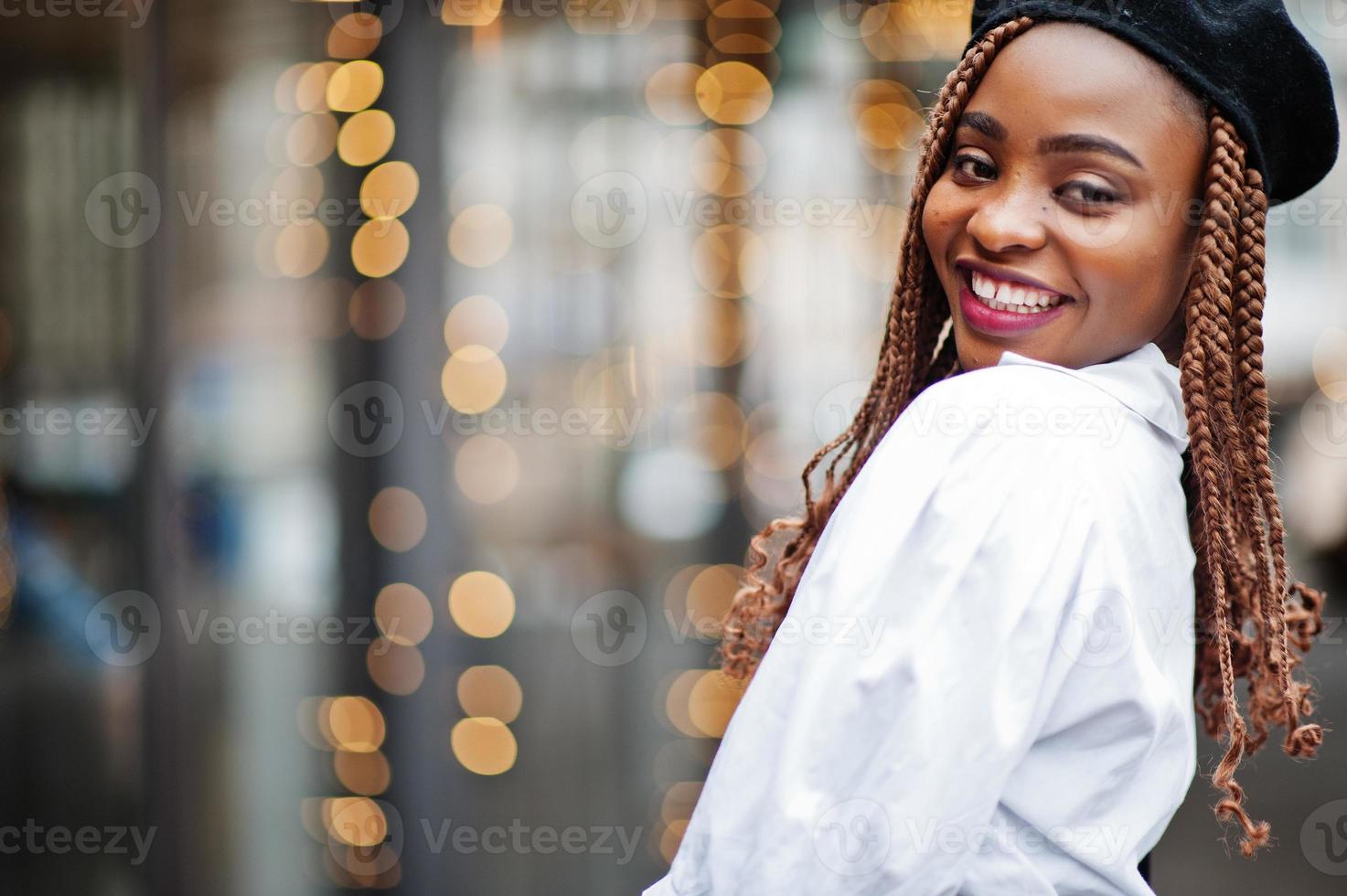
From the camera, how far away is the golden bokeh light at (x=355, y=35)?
10.1 ft

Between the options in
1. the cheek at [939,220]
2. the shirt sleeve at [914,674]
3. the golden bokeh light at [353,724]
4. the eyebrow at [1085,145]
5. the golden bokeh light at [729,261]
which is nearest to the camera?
the shirt sleeve at [914,674]

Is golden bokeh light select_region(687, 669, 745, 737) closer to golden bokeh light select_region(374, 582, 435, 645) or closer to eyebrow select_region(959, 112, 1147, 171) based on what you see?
golden bokeh light select_region(374, 582, 435, 645)

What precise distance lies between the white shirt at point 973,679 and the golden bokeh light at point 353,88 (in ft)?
8.25

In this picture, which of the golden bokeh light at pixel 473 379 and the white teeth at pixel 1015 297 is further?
the golden bokeh light at pixel 473 379

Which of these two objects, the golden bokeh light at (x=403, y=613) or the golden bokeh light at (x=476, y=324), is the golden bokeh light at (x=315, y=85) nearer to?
the golden bokeh light at (x=476, y=324)

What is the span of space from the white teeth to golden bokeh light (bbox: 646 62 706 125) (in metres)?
2.32

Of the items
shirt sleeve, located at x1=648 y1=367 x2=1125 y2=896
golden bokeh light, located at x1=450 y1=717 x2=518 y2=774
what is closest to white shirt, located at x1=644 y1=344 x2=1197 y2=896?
shirt sleeve, located at x1=648 y1=367 x2=1125 y2=896

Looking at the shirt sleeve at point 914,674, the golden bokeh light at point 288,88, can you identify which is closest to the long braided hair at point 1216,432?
the shirt sleeve at point 914,674

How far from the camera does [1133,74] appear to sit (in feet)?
3.39

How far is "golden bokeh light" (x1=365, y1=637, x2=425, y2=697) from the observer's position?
3.17 metres

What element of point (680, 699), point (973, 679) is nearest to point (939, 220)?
point (973, 679)

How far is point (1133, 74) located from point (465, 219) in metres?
2.45

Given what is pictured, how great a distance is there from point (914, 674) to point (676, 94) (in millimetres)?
2679

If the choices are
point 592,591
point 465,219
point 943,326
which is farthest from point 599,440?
point 943,326
